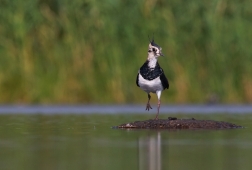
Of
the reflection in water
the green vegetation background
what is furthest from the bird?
the green vegetation background

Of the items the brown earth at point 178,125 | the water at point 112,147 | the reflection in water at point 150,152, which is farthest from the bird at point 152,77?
the reflection in water at point 150,152

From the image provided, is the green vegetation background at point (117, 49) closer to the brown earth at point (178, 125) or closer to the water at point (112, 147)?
the water at point (112, 147)

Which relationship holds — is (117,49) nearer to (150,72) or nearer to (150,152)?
(150,72)

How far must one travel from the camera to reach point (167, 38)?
20.3 meters

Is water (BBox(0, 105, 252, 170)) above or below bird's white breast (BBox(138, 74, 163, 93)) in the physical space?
below

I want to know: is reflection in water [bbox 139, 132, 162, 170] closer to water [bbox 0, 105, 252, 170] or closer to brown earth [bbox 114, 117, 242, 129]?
water [bbox 0, 105, 252, 170]

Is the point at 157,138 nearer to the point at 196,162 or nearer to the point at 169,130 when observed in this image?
the point at 169,130

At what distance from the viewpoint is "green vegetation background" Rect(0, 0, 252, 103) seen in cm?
2005

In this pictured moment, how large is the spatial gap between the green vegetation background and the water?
3.49 meters

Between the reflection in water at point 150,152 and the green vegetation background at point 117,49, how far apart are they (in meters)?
6.80

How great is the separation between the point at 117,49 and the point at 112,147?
8933 mm

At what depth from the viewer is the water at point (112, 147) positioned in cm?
930

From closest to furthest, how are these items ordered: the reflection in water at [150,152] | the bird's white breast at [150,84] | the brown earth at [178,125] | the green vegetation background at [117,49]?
the reflection in water at [150,152]
the brown earth at [178,125]
the bird's white breast at [150,84]
the green vegetation background at [117,49]

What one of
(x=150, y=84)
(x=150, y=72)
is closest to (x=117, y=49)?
(x=150, y=72)
